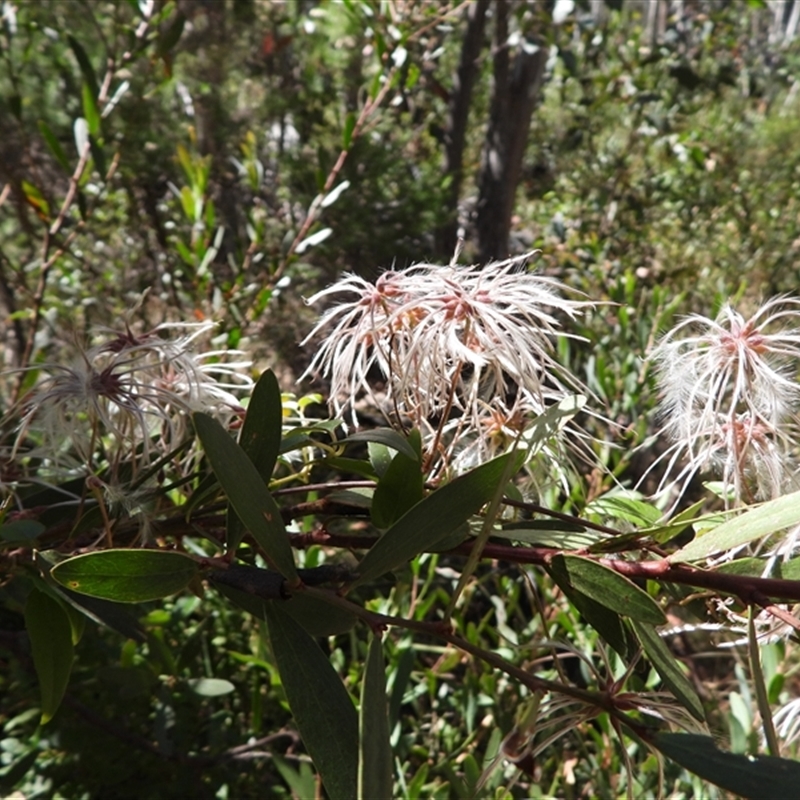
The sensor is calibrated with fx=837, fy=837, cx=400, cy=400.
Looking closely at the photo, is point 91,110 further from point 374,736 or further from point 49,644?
point 374,736

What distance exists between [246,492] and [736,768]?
0.20m

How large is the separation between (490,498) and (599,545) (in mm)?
55

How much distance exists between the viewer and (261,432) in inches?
15.1

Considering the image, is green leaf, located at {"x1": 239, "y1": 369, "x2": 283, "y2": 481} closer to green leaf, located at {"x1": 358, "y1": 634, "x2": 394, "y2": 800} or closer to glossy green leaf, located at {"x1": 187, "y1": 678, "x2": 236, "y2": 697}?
green leaf, located at {"x1": 358, "y1": 634, "x2": 394, "y2": 800}

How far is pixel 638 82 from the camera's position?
7.36 feet

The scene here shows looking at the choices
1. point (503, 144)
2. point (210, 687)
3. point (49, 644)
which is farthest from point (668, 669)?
point (503, 144)

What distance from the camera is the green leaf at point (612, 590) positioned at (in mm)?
316

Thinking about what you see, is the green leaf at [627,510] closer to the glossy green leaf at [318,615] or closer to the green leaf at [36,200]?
→ the glossy green leaf at [318,615]

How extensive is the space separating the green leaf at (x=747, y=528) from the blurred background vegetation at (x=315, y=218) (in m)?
0.12

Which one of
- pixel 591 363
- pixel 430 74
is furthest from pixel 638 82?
pixel 591 363

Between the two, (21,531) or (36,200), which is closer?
(21,531)

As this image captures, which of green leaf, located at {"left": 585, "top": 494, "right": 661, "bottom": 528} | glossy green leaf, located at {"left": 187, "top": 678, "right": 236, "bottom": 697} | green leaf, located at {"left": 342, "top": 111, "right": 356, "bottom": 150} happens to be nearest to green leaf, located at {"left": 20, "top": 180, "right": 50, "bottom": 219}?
green leaf, located at {"left": 342, "top": 111, "right": 356, "bottom": 150}

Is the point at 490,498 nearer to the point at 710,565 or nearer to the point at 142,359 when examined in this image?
the point at 710,565

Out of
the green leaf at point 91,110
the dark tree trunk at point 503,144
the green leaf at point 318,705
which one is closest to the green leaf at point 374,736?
the green leaf at point 318,705
